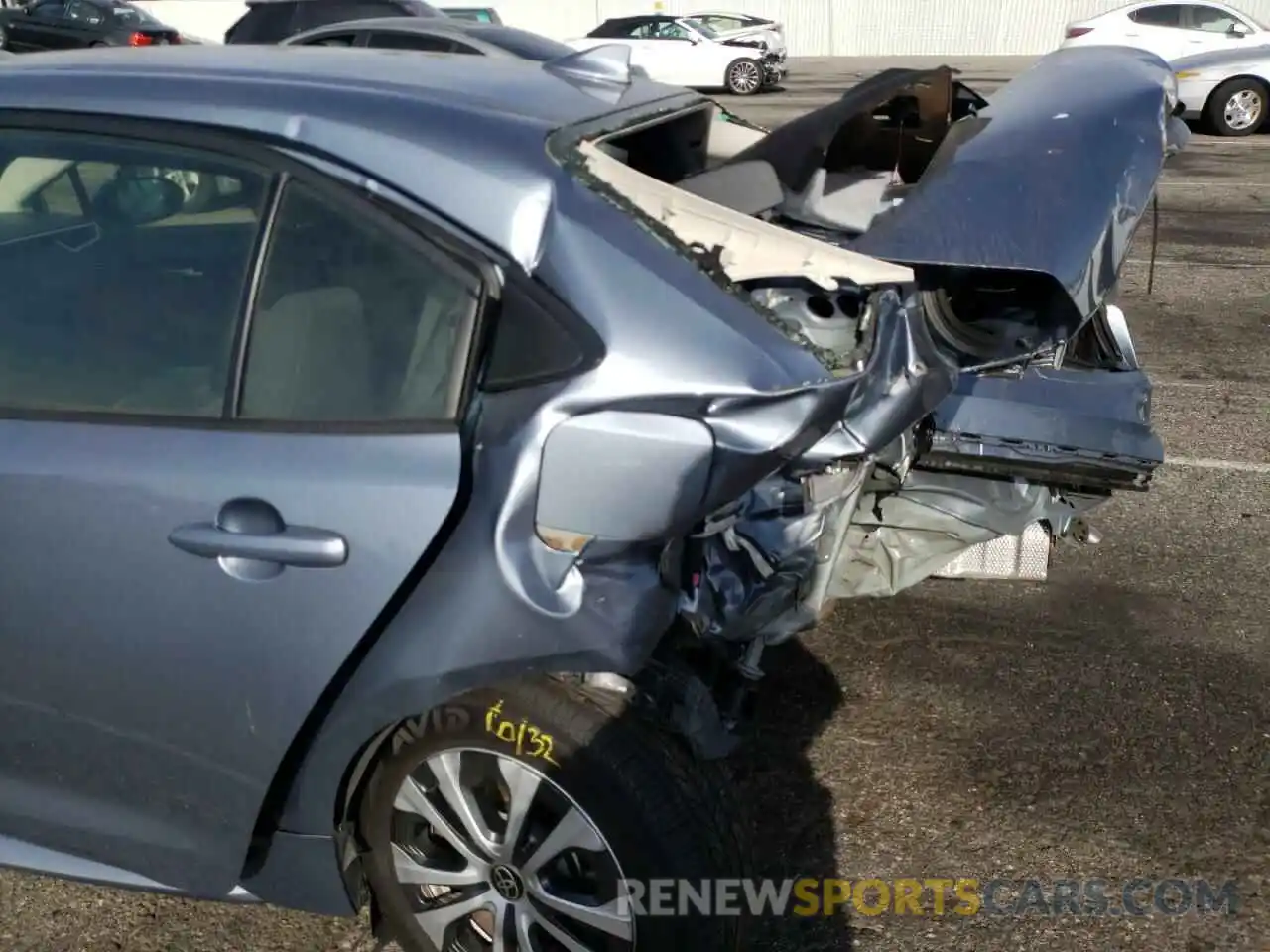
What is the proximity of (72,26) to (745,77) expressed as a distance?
473 inches

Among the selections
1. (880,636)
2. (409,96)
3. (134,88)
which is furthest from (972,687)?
(134,88)

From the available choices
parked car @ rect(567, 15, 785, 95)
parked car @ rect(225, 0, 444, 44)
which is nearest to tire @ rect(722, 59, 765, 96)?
parked car @ rect(567, 15, 785, 95)

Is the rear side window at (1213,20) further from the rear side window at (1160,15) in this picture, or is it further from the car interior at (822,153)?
the car interior at (822,153)

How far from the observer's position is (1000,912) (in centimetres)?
256

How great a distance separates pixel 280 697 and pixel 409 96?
1.09 metres

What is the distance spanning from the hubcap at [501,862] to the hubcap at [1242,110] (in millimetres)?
15616

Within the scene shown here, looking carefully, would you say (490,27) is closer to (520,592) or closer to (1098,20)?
(520,592)

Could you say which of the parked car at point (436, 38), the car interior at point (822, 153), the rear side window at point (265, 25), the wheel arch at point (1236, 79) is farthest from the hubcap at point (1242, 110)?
the car interior at point (822, 153)

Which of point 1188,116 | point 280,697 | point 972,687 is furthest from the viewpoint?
point 1188,116

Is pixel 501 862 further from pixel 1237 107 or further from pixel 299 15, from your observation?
pixel 1237 107

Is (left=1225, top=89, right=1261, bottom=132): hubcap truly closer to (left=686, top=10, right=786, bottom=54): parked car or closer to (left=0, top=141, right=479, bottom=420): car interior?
(left=686, top=10, right=786, bottom=54): parked car

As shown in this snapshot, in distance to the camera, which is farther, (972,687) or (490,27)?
(490,27)

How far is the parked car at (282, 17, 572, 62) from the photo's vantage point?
954 cm

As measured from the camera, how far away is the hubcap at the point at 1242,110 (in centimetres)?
1453
